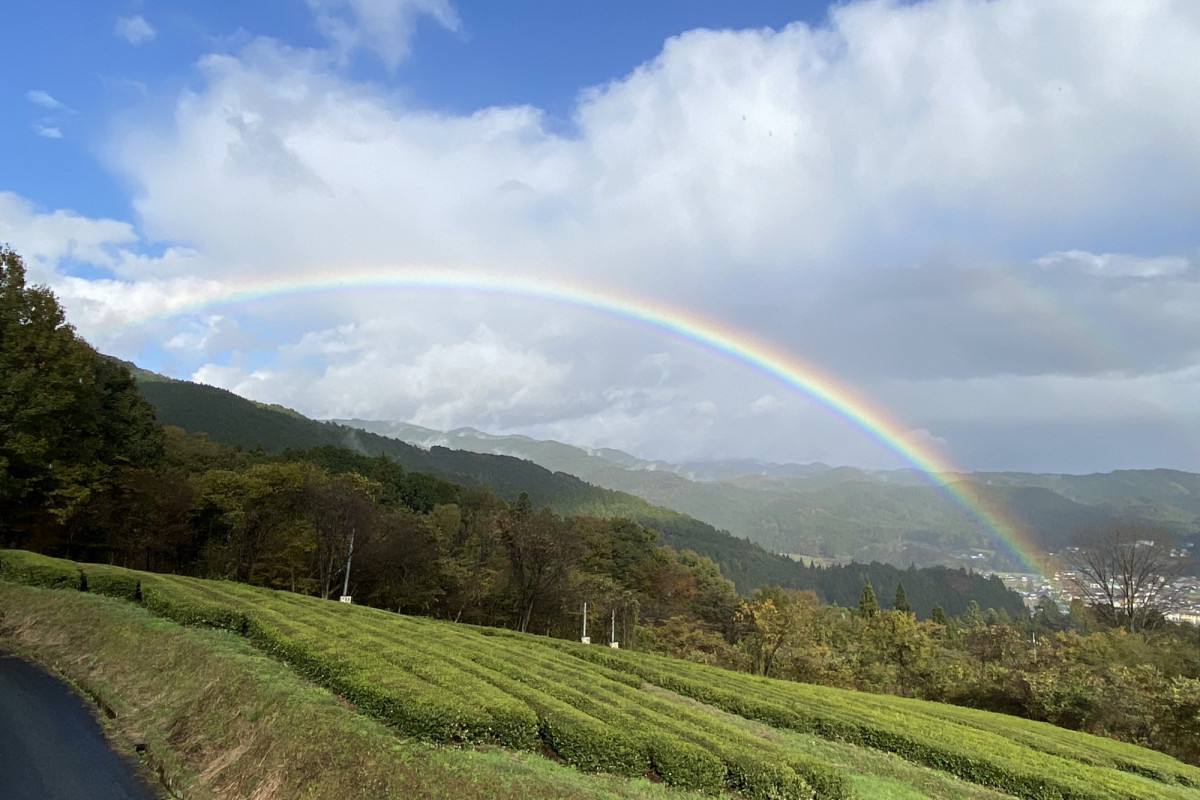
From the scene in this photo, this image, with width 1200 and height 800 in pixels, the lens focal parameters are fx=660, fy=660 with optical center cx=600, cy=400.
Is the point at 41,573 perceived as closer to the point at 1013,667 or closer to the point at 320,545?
the point at 320,545

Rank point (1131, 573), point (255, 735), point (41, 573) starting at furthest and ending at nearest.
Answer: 1. point (1131, 573)
2. point (41, 573)
3. point (255, 735)

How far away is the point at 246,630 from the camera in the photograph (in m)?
19.4

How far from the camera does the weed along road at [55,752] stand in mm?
10750

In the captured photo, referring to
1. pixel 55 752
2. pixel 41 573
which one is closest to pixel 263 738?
pixel 55 752

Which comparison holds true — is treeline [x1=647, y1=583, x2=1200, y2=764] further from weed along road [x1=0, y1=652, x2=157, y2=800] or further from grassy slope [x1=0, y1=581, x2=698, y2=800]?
weed along road [x1=0, y1=652, x2=157, y2=800]

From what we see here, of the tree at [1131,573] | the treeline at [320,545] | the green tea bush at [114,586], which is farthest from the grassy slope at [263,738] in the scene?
the tree at [1131,573]

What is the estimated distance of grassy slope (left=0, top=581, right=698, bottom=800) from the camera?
9.95 metres

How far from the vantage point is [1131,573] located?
2160 inches

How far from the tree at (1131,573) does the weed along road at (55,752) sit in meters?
65.4

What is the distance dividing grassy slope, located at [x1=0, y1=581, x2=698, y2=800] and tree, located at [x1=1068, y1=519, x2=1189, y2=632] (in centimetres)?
6171

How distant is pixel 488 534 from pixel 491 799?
58.1 meters

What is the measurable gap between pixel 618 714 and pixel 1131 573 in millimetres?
60579

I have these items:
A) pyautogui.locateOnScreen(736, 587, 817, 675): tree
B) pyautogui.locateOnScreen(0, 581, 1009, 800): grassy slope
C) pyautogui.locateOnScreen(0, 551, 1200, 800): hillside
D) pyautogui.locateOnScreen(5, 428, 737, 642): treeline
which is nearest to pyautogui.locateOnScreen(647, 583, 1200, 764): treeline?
pyautogui.locateOnScreen(736, 587, 817, 675): tree

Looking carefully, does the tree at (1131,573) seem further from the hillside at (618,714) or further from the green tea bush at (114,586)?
the green tea bush at (114,586)
